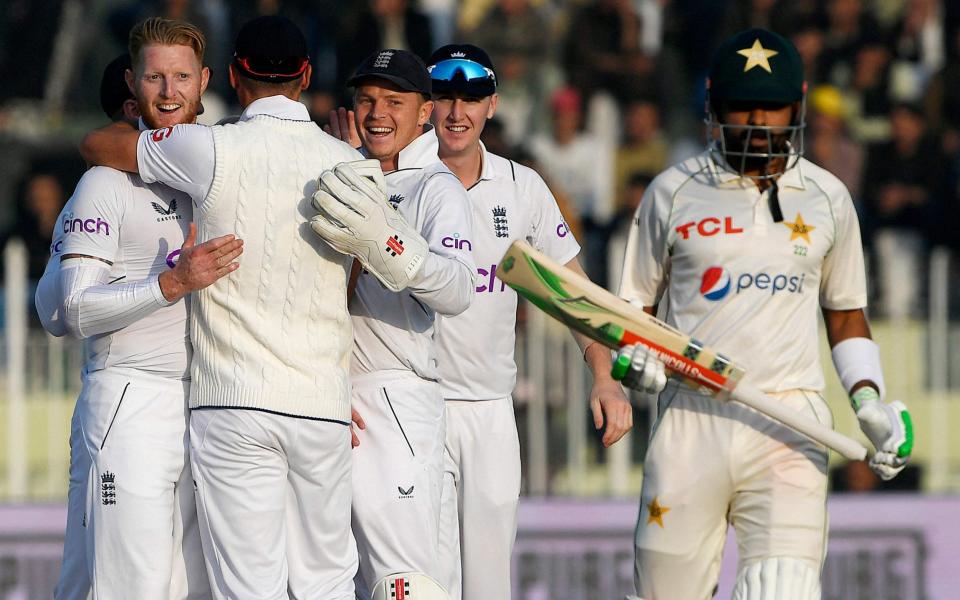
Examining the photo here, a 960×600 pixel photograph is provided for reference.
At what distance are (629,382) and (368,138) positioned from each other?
120cm

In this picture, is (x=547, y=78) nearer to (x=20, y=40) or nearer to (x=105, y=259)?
(x=20, y=40)

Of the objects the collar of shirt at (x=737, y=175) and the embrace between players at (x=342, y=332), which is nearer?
the embrace between players at (x=342, y=332)

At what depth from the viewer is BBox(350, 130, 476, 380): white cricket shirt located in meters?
5.20

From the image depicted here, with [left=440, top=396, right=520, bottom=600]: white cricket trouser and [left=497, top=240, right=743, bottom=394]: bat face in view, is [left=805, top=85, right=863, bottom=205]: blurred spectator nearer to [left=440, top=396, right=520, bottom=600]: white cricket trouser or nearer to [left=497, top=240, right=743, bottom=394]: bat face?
[left=440, top=396, right=520, bottom=600]: white cricket trouser

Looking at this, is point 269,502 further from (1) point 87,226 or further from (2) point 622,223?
(2) point 622,223

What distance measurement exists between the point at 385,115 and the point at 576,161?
549 centimetres

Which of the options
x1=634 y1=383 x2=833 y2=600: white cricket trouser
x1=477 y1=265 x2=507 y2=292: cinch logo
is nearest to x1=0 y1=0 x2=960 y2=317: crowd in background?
x1=477 y1=265 x2=507 y2=292: cinch logo

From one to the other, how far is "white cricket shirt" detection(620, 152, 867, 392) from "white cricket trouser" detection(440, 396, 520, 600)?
0.97 m

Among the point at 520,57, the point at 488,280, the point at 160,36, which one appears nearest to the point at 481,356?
the point at 488,280

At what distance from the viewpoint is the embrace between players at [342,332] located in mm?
4793

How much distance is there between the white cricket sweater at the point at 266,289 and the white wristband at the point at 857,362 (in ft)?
5.63

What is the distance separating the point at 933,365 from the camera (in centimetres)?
873

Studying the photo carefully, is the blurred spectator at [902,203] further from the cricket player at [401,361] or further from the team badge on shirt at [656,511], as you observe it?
the cricket player at [401,361]

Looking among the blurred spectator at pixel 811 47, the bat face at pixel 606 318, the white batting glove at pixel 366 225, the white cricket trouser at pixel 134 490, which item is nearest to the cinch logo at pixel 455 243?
the bat face at pixel 606 318
